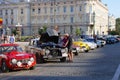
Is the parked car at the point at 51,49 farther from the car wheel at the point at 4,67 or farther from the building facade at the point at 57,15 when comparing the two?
A: the building facade at the point at 57,15

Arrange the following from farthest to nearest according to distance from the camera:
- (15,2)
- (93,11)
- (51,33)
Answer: (15,2)
(93,11)
(51,33)

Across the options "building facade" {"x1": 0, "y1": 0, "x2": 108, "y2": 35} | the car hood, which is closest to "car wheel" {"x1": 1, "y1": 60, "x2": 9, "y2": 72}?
the car hood

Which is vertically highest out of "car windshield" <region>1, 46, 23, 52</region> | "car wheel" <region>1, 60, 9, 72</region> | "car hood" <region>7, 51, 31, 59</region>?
"car windshield" <region>1, 46, 23, 52</region>

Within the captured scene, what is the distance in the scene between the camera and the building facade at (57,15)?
142750 mm

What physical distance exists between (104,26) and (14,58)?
157262mm

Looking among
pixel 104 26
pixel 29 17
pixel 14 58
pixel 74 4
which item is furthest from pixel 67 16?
pixel 14 58

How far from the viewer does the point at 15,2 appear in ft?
506

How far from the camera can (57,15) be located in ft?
482

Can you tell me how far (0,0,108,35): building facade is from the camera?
468 ft

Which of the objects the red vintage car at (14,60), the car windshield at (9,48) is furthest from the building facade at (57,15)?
the red vintage car at (14,60)

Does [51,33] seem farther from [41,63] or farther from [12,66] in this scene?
[12,66]

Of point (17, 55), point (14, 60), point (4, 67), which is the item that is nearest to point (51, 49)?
point (17, 55)

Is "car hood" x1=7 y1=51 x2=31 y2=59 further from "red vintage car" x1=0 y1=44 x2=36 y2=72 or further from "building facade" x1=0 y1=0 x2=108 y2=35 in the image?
"building facade" x1=0 y1=0 x2=108 y2=35

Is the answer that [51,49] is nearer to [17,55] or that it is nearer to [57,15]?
[17,55]
